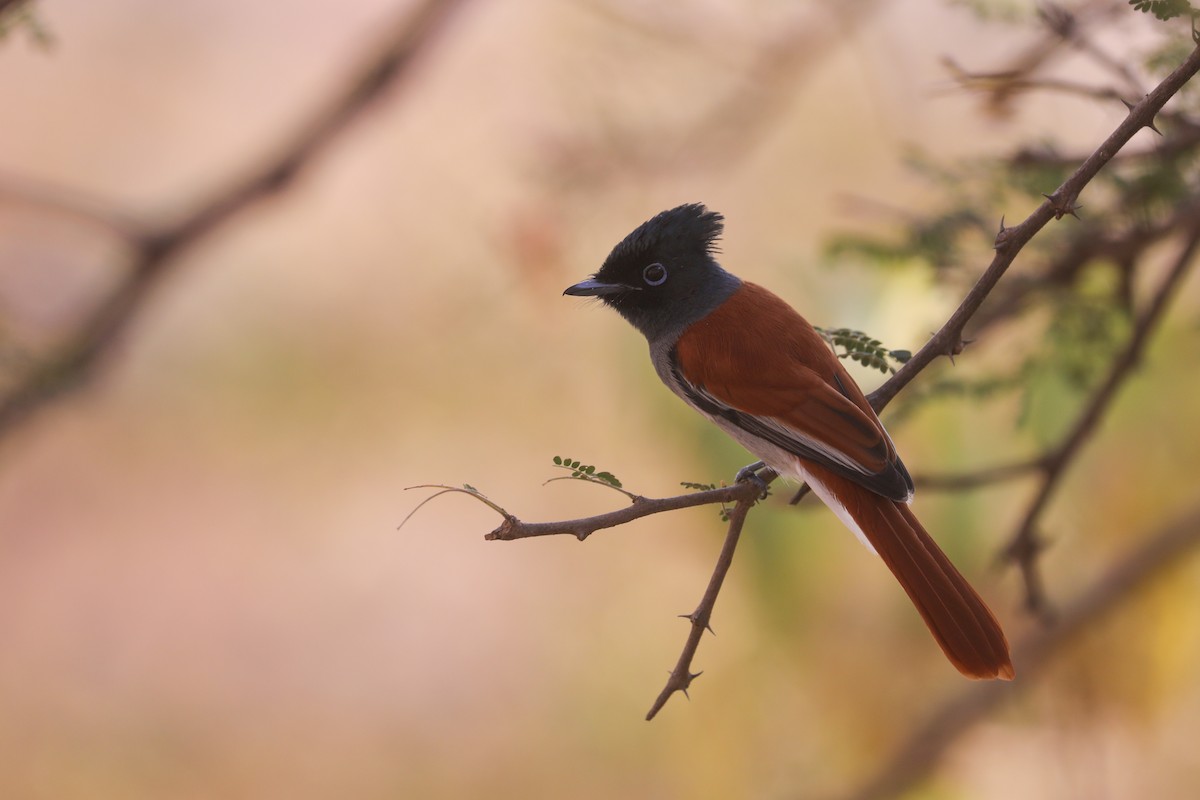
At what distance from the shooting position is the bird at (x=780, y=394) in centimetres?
204

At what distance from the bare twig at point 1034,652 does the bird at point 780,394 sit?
128 centimetres

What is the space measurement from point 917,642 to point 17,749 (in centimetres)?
442

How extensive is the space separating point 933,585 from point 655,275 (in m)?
1.01

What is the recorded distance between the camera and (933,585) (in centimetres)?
205

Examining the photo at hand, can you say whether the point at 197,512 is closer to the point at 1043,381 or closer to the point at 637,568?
the point at 637,568

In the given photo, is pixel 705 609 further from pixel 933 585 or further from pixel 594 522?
pixel 933 585

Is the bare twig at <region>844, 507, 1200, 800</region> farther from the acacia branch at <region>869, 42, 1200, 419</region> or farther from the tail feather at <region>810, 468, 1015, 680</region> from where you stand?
the acacia branch at <region>869, 42, 1200, 419</region>

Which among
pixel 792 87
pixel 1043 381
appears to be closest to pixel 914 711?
pixel 1043 381

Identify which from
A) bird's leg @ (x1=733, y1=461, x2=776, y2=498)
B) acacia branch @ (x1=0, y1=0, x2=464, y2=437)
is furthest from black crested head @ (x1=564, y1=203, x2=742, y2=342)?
acacia branch @ (x1=0, y1=0, x2=464, y2=437)

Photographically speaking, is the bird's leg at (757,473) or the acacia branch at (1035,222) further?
the bird's leg at (757,473)

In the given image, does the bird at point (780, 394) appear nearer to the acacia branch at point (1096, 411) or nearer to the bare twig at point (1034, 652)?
the acacia branch at point (1096, 411)

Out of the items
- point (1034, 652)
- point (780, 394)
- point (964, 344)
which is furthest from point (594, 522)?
point (1034, 652)

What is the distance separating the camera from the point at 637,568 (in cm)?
511

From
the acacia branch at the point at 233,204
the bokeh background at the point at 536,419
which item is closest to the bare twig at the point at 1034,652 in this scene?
the bokeh background at the point at 536,419
